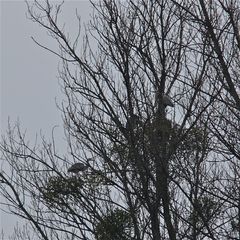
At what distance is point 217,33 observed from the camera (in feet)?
14.9

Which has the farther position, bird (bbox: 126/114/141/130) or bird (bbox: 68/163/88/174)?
bird (bbox: 68/163/88/174)

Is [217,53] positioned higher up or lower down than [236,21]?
lower down

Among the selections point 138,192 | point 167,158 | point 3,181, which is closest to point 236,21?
point 167,158

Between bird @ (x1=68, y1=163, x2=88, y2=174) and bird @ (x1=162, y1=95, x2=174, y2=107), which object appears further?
bird @ (x1=68, y1=163, x2=88, y2=174)

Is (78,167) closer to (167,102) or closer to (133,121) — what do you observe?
(133,121)

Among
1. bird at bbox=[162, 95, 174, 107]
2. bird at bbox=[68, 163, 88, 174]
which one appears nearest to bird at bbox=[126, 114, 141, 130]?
bird at bbox=[162, 95, 174, 107]

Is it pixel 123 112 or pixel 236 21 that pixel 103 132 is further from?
pixel 236 21

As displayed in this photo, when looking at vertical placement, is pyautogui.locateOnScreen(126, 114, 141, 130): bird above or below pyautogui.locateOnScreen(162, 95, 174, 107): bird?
below

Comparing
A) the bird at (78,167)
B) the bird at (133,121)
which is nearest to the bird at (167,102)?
the bird at (133,121)

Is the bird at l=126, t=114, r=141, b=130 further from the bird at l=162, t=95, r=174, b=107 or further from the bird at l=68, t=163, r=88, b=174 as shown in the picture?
the bird at l=68, t=163, r=88, b=174

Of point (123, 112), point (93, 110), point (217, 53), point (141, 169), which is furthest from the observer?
point (93, 110)

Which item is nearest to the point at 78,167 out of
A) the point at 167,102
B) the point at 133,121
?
the point at 133,121

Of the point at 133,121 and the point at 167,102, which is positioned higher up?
the point at 167,102

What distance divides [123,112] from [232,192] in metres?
1.22
